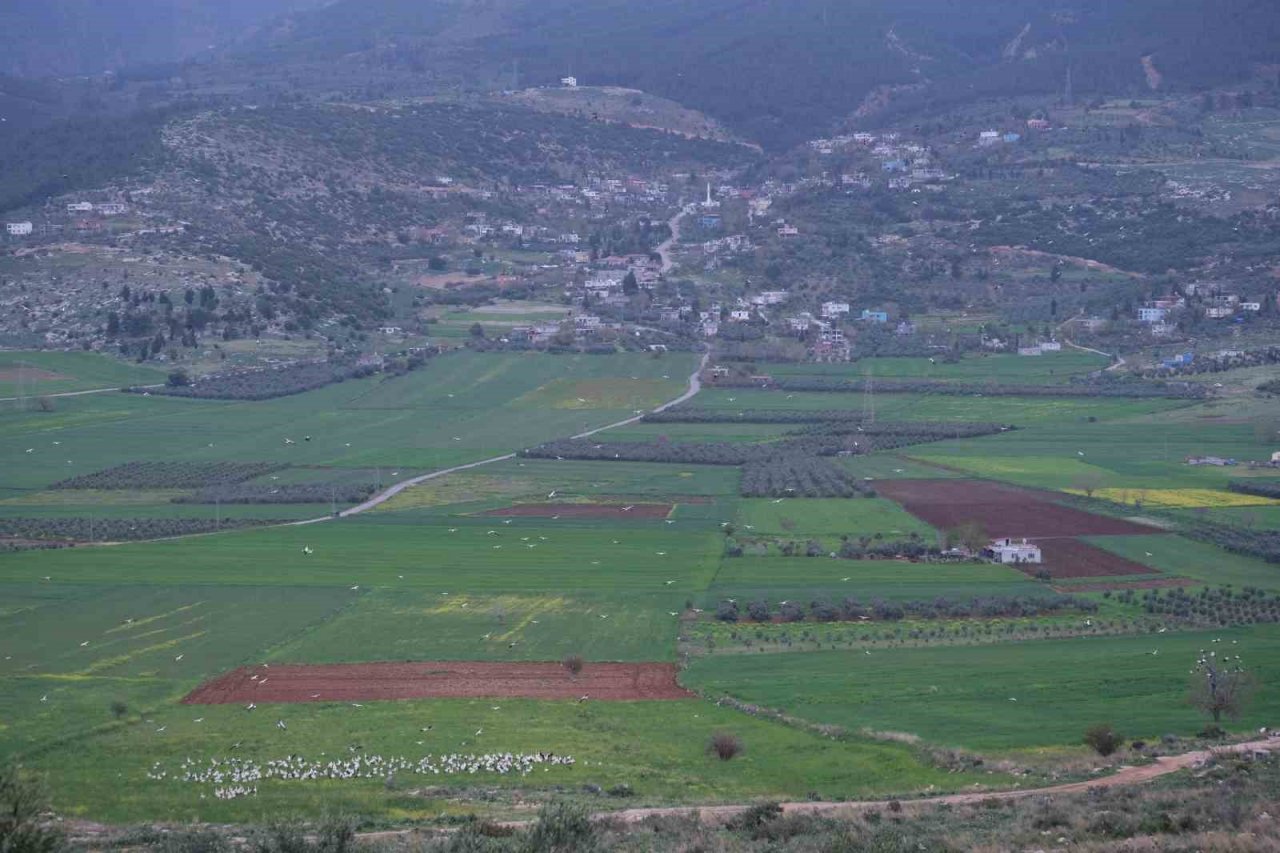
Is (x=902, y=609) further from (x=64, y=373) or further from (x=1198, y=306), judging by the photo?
(x=1198, y=306)

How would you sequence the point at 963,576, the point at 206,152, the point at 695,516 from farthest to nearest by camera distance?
the point at 206,152 → the point at 695,516 → the point at 963,576

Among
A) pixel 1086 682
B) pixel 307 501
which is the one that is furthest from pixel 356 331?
pixel 1086 682

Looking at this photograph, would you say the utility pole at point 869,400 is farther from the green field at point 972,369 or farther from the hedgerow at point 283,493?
the hedgerow at point 283,493

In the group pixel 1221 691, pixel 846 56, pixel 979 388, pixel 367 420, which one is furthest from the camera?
pixel 846 56

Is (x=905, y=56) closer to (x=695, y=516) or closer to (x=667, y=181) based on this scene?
(x=667, y=181)

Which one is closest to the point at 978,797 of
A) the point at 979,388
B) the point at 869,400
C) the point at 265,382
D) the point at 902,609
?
the point at 902,609

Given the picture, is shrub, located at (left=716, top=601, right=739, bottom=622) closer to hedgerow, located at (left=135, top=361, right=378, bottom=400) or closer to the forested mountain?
hedgerow, located at (left=135, top=361, right=378, bottom=400)

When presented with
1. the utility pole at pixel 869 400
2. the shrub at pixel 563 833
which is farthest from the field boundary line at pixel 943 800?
the utility pole at pixel 869 400
